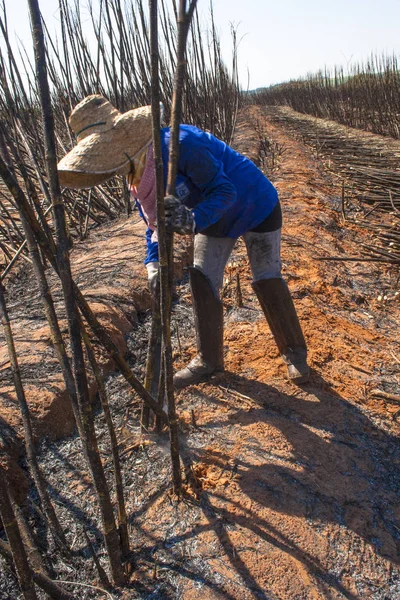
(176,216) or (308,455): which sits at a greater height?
(176,216)

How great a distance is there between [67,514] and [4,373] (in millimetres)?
646

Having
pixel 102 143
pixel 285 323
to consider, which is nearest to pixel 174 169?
pixel 102 143

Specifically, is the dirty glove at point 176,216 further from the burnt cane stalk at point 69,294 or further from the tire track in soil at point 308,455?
the tire track in soil at point 308,455

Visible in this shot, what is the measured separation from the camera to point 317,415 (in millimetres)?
1917

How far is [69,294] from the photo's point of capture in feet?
3.14

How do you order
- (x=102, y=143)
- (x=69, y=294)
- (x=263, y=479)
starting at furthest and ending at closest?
1. (x=263, y=479)
2. (x=102, y=143)
3. (x=69, y=294)

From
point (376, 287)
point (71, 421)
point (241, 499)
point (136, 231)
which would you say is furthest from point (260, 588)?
point (136, 231)

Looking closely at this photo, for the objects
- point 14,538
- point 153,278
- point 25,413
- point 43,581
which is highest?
point 153,278

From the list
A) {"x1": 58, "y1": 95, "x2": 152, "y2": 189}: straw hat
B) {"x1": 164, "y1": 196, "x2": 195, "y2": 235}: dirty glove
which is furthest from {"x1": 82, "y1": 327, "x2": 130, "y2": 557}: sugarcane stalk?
{"x1": 58, "y1": 95, "x2": 152, "y2": 189}: straw hat

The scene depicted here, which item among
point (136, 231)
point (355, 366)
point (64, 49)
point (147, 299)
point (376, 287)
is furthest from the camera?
point (136, 231)

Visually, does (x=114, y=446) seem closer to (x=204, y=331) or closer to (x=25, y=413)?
(x=25, y=413)

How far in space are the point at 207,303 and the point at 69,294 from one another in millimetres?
1040

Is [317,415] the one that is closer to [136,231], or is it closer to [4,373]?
[4,373]

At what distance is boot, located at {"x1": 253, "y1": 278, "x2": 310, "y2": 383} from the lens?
202 cm
